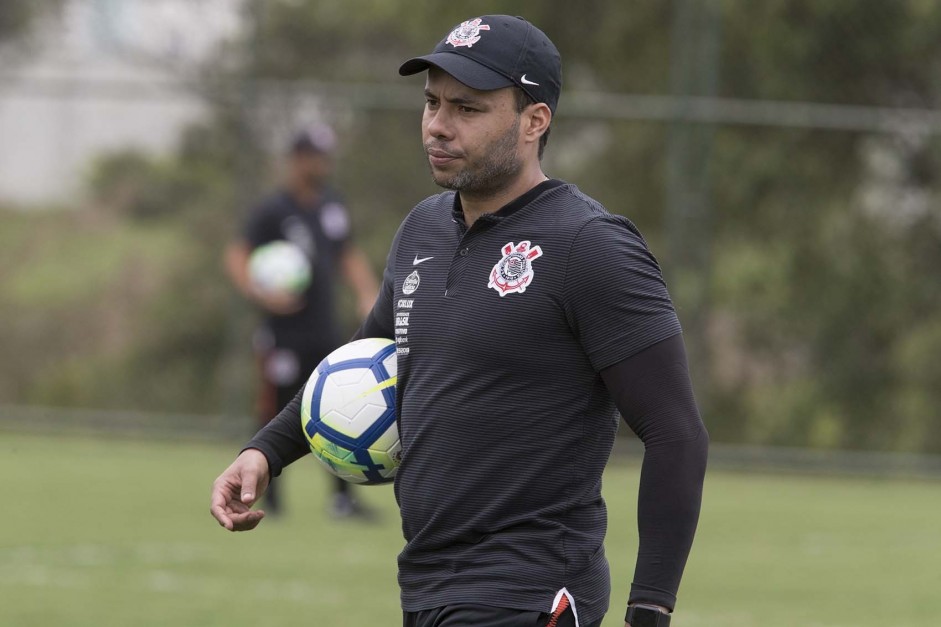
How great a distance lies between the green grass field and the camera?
7695 mm

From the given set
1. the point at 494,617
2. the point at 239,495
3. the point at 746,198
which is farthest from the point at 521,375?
the point at 746,198

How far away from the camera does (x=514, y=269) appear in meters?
3.57

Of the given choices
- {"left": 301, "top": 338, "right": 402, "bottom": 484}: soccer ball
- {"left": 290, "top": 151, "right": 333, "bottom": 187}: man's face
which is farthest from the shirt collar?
{"left": 290, "top": 151, "right": 333, "bottom": 187}: man's face

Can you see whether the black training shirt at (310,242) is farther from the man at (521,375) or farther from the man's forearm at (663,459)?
the man's forearm at (663,459)

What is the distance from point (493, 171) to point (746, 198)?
471 inches

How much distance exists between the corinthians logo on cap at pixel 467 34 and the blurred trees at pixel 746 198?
1098cm

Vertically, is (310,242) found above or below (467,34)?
below

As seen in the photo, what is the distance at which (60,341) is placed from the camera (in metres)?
16.3

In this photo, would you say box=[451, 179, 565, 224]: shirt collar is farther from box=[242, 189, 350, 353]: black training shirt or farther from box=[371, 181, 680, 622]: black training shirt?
box=[242, 189, 350, 353]: black training shirt

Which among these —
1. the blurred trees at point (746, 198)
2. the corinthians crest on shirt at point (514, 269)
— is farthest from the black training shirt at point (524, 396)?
the blurred trees at point (746, 198)

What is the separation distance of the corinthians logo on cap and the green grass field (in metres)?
4.13

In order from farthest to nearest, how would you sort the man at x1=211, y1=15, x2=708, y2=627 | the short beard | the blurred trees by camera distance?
1. the blurred trees
2. the short beard
3. the man at x1=211, y1=15, x2=708, y2=627

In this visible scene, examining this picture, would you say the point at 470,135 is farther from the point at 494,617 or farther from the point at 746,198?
the point at 746,198

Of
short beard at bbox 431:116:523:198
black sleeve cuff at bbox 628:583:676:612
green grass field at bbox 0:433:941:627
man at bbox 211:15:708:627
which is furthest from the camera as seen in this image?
green grass field at bbox 0:433:941:627
